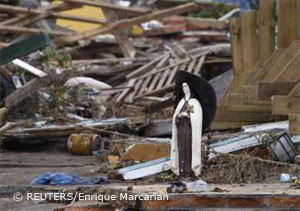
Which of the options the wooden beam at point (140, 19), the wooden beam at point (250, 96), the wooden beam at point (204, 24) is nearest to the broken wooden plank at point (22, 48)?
the wooden beam at point (250, 96)

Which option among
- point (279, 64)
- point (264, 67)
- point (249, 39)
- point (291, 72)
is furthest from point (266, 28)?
point (291, 72)

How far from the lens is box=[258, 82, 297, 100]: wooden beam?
33.3ft

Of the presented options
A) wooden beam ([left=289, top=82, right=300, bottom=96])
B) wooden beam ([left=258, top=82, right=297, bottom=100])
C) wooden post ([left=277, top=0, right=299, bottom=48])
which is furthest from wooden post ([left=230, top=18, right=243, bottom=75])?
wooden beam ([left=289, top=82, right=300, bottom=96])

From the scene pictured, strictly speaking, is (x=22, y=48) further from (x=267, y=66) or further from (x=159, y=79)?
(x=159, y=79)

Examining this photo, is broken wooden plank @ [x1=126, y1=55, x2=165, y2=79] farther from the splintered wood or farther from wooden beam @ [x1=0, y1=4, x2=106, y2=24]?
wooden beam @ [x1=0, y1=4, x2=106, y2=24]

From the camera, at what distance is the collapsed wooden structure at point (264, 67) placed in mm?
10250

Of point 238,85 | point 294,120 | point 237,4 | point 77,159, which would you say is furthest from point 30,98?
point 237,4

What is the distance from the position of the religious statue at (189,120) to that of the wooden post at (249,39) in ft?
19.3


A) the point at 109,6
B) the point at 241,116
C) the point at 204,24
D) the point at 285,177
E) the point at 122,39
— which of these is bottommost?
the point at 285,177

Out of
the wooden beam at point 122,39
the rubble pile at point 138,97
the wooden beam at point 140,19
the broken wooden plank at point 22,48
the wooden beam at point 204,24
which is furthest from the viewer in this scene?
the wooden beam at point 204,24

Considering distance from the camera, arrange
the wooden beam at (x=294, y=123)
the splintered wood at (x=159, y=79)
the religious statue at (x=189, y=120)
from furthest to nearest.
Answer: the splintered wood at (x=159, y=79) < the wooden beam at (x=294, y=123) < the religious statue at (x=189, y=120)

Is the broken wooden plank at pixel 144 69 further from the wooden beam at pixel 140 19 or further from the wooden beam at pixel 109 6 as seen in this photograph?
the wooden beam at pixel 109 6

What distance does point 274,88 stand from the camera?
10.3 metres

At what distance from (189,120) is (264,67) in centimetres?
538
